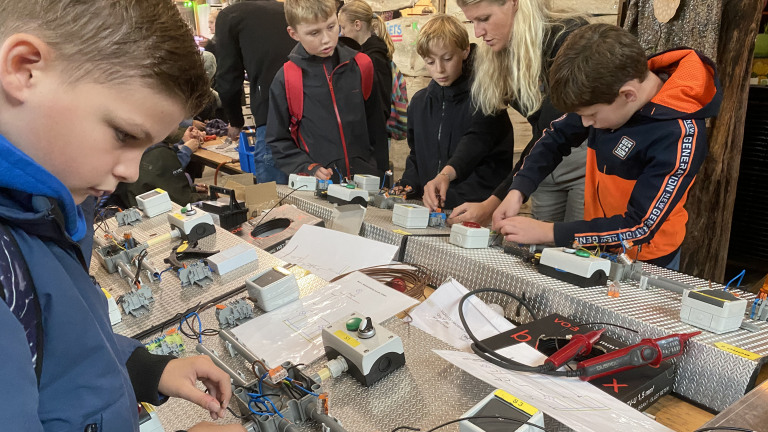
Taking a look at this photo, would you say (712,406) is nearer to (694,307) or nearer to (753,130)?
(694,307)

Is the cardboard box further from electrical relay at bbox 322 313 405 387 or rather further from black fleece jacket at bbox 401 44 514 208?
black fleece jacket at bbox 401 44 514 208

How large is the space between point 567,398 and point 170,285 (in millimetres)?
1164

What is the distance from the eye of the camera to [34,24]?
0.53m

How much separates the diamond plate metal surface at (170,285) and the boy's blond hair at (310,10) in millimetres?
1297

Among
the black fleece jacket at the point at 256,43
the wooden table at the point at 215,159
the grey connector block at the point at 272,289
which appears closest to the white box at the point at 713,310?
the grey connector block at the point at 272,289

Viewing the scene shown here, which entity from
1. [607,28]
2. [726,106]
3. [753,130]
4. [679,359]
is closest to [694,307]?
[679,359]

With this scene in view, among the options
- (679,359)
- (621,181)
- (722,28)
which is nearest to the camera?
(679,359)

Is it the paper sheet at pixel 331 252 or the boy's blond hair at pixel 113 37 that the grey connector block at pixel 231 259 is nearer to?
the paper sheet at pixel 331 252

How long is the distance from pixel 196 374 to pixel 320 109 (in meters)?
2.03

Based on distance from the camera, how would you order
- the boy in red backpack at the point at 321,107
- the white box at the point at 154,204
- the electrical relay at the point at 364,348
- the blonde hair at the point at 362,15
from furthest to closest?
1. the blonde hair at the point at 362,15
2. the boy in red backpack at the point at 321,107
3. the white box at the point at 154,204
4. the electrical relay at the point at 364,348

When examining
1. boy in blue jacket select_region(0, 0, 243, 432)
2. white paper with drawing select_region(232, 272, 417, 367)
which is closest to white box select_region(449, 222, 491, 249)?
white paper with drawing select_region(232, 272, 417, 367)

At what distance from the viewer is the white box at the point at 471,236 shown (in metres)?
1.57

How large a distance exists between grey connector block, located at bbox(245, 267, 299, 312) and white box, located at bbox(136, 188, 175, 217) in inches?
37.9

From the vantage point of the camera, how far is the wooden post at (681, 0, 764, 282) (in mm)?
2213
